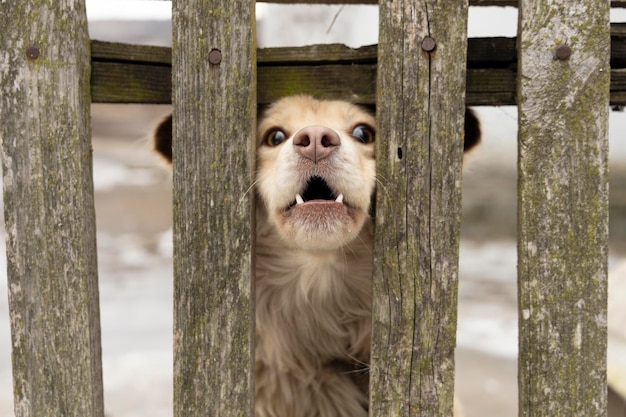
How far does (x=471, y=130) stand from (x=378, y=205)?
3.23ft

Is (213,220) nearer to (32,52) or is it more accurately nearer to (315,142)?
(315,142)

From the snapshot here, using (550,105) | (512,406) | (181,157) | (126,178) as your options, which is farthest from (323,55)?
(126,178)

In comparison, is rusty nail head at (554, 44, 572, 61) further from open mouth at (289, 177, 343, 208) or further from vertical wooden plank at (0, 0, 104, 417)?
vertical wooden plank at (0, 0, 104, 417)

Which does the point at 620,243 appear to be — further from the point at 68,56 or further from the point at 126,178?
the point at 68,56

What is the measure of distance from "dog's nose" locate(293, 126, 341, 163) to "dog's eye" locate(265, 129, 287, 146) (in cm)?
42

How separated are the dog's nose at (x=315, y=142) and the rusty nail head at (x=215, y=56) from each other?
14.5 inches

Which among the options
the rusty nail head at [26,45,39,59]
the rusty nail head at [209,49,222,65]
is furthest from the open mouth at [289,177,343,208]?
the rusty nail head at [26,45,39,59]

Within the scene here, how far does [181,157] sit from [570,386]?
1238mm

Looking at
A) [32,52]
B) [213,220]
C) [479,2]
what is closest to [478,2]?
[479,2]

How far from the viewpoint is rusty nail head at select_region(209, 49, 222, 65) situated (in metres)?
2.00

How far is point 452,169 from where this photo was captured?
200 cm

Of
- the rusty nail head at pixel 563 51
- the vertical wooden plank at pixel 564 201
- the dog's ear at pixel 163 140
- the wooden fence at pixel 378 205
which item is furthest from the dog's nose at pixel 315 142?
the dog's ear at pixel 163 140

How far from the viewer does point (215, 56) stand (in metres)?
2.00

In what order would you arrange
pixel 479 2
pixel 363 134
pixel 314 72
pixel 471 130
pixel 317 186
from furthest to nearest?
pixel 471 130, pixel 363 134, pixel 479 2, pixel 317 186, pixel 314 72
